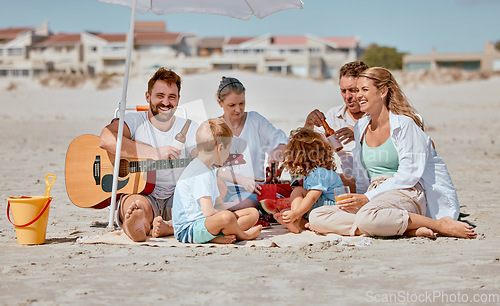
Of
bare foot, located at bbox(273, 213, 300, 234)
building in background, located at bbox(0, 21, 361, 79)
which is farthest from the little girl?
building in background, located at bbox(0, 21, 361, 79)

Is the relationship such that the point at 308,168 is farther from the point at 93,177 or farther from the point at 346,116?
the point at 93,177

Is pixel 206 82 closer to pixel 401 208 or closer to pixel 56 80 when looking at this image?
pixel 56 80

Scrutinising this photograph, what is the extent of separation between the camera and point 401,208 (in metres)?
4.63

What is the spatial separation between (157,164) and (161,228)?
525mm

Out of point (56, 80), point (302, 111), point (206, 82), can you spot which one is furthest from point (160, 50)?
point (302, 111)

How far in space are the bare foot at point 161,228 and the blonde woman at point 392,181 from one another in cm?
112

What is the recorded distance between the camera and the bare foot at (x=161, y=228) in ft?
15.6

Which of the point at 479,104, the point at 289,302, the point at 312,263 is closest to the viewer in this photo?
the point at 289,302

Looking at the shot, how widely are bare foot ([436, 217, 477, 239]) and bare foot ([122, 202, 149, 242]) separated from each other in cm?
222

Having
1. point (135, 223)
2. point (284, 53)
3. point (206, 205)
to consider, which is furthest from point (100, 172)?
point (284, 53)

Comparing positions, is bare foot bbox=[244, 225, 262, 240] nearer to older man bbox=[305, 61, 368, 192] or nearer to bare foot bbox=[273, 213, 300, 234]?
bare foot bbox=[273, 213, 300, 234]

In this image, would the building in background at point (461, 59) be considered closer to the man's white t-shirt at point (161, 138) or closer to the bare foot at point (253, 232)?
the man's white t-shirt at point (161, 138)

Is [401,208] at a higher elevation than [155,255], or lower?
higher

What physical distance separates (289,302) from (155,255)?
133 cm
